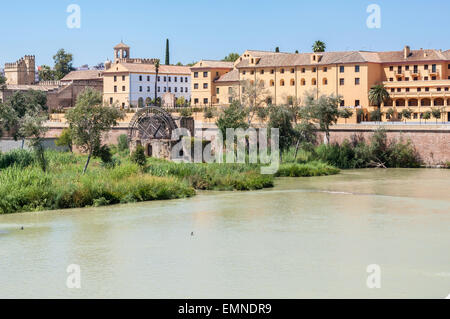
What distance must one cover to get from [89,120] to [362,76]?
86.8 feet

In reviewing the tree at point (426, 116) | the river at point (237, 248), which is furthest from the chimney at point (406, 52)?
the river at point (237, 248)

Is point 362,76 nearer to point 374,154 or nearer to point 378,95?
point 378,95

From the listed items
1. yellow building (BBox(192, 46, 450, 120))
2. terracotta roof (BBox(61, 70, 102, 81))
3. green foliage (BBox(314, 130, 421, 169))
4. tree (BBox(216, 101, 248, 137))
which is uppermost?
terracotta roof (BBox(61, 70, 102, 81))

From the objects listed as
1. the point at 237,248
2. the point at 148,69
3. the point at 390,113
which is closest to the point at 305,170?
the point at 390,113

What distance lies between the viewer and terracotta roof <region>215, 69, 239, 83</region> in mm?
61906

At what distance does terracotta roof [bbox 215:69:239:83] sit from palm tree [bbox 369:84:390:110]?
13.6 meters

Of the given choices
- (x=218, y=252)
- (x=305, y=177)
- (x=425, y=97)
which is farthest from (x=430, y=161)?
(x=218, y=252)

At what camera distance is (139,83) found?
242 feet

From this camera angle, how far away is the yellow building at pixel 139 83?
72188mm

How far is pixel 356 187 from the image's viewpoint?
30.9 metres

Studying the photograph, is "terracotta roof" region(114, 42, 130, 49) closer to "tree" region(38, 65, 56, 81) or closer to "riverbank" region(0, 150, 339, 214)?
"tree" region(38, 65, 56, 81)

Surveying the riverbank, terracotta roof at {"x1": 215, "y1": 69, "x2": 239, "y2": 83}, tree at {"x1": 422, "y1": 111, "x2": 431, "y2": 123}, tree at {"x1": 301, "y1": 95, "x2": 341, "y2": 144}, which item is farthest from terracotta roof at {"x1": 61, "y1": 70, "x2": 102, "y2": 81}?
the riverbank

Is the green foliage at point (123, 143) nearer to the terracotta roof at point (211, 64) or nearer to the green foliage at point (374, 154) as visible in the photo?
the green foliage at point (374, 154)

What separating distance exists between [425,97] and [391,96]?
237 centimetres
